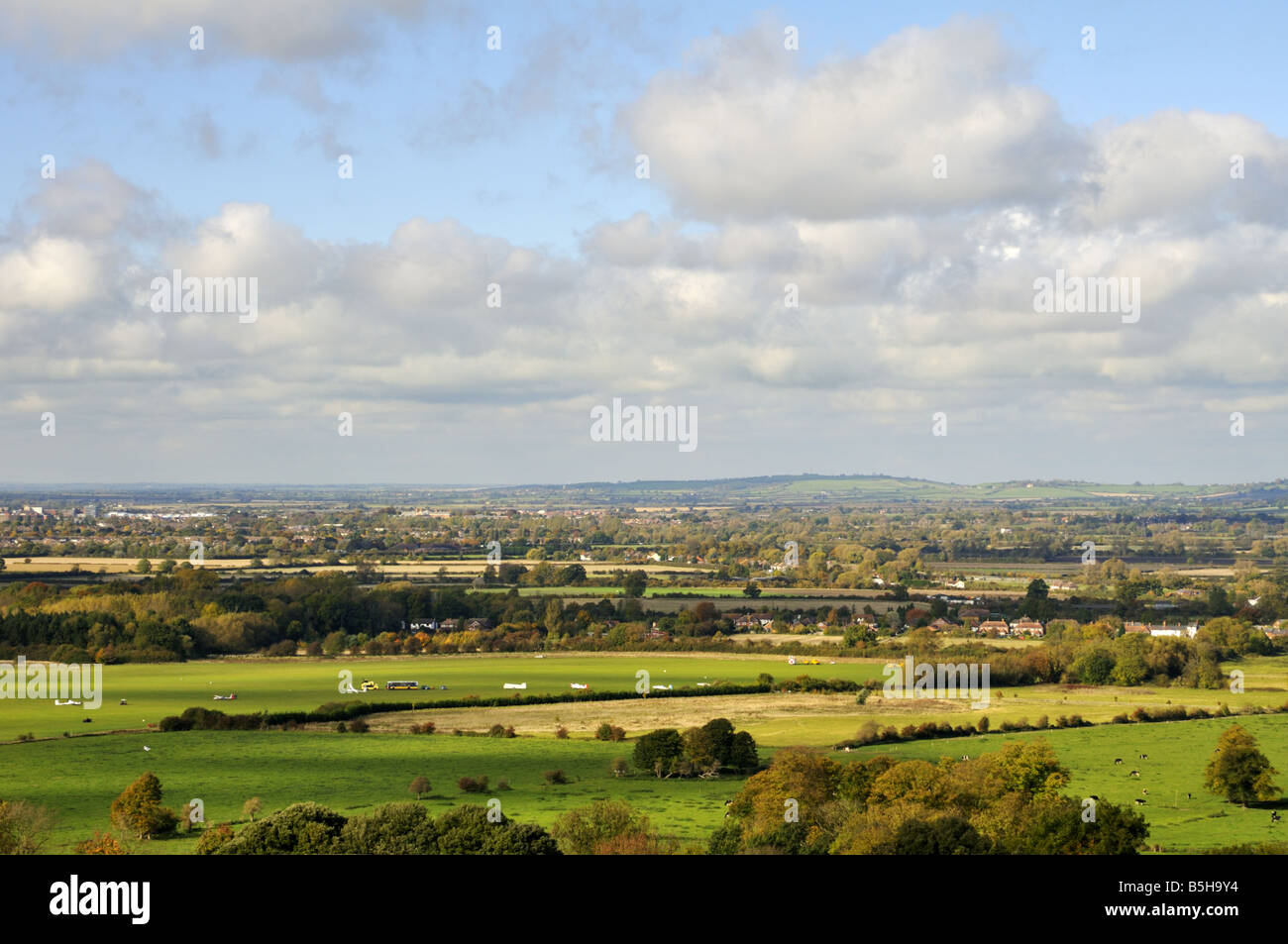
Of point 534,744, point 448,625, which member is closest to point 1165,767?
point 534,744

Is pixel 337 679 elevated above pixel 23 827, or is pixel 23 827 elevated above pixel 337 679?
pixel 23 827

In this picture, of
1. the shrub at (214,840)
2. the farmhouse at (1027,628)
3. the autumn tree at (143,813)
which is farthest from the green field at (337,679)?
the shrub at (214,840)

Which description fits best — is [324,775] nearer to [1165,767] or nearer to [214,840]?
[214,840]

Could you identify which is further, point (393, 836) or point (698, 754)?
point (698, 754)

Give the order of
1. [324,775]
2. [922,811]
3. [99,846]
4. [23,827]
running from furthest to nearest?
[324,775] → [23,827] → [922,811] → [99,846]

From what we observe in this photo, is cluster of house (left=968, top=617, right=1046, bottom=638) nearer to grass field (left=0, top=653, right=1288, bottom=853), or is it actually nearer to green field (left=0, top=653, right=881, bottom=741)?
green field (left=0, top=653, right=881, bottom=741)

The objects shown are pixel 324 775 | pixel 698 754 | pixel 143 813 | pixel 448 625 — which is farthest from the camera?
pixel 448 625
